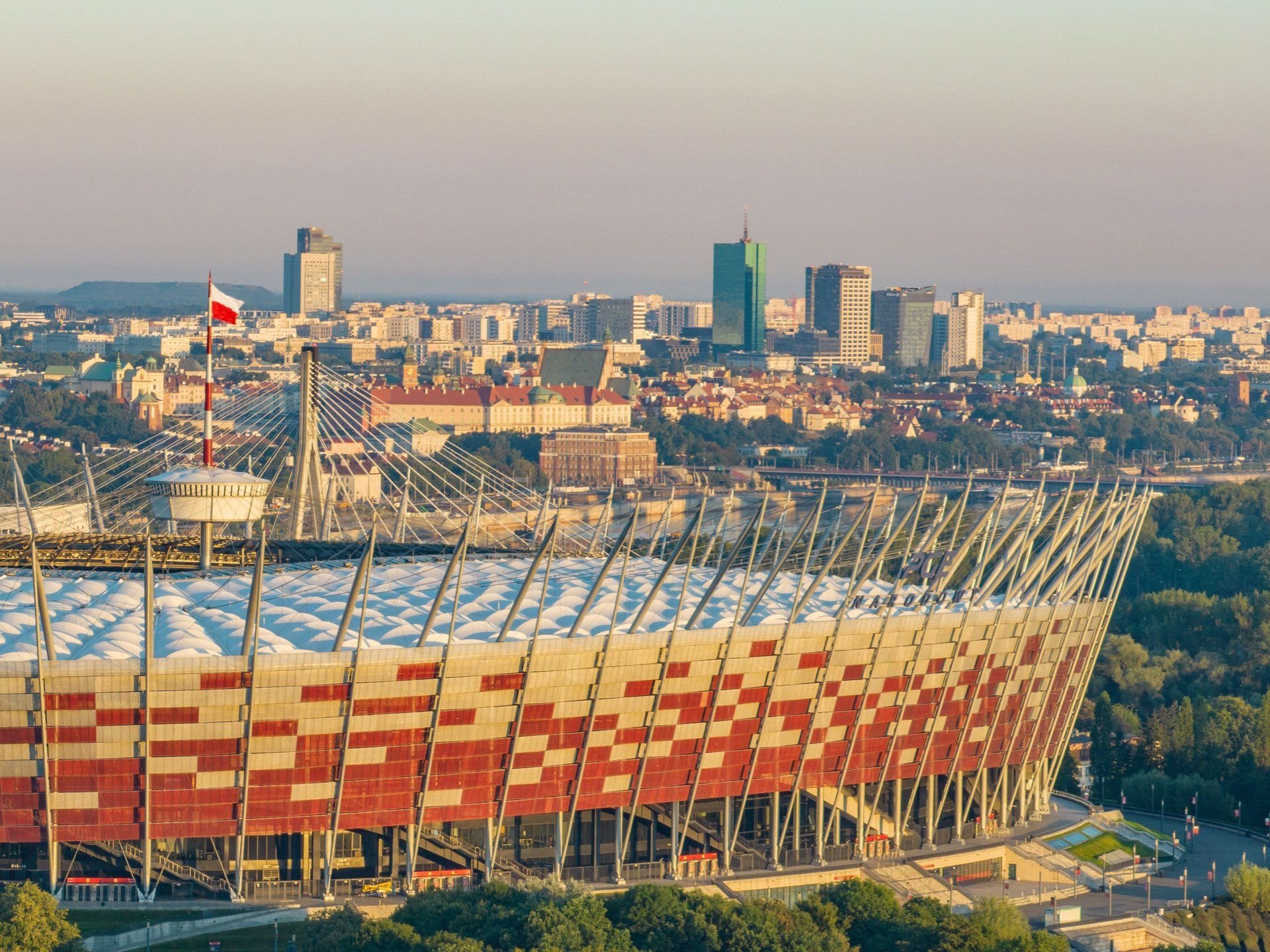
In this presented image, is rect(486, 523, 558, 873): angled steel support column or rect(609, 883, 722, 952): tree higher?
rect(486, 523, 558, 873): angled steel support column

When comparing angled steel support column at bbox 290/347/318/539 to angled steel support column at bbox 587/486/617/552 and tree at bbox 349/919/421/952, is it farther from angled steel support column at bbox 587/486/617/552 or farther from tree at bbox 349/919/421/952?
tree at bbox 349/919/421/952

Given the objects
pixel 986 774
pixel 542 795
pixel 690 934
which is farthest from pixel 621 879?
pixel 986 774

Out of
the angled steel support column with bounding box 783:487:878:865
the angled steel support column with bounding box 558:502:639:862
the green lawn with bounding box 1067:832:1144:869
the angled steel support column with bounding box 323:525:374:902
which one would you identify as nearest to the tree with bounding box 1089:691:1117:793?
the green lawn with bounding box 1067:832:1144:869

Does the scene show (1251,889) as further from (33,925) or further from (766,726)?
(33,925)

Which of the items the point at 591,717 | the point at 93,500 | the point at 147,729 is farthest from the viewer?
the point at 93,500

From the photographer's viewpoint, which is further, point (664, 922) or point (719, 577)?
point (719, 577)

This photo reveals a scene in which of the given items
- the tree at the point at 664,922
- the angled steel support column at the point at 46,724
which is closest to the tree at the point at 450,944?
the tree at the point at 664,922


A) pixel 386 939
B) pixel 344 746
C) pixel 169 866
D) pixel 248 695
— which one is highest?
pixel 248 695

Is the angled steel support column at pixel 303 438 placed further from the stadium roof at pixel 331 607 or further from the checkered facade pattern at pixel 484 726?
the checkered facade pattern at pixel 484 726

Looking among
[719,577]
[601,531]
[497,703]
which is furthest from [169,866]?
[601,531]
